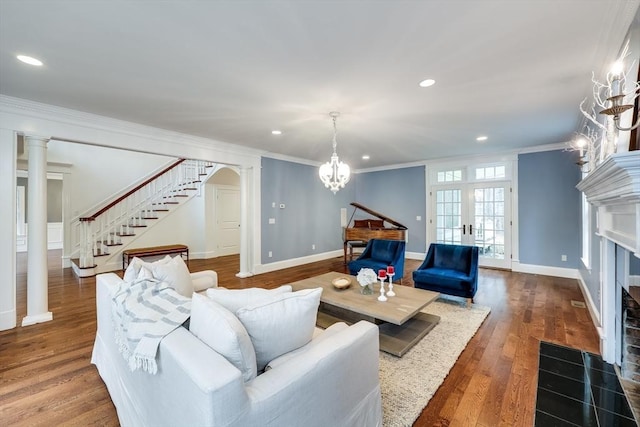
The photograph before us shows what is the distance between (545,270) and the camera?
549 cm

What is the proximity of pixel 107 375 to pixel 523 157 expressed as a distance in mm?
7298

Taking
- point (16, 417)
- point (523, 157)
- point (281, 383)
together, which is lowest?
point (16, 417)

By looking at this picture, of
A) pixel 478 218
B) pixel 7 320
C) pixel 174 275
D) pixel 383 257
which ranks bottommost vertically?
pixel 7 320

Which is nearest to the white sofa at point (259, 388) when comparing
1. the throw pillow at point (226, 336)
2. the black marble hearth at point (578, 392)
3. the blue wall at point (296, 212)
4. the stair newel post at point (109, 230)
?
the throw pillow at point (226, 336)

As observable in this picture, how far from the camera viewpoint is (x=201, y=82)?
2734mm

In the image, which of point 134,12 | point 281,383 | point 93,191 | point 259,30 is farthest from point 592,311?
point 93,191

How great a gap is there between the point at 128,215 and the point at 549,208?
9264 millimetres

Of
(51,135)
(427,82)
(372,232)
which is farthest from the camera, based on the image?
(372,232)

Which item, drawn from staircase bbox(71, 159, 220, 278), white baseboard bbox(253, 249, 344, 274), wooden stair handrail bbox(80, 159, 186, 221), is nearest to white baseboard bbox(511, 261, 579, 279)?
white baseboard bbox(253, 249, 344, 274)

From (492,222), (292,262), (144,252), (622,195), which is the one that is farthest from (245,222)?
(492,222)

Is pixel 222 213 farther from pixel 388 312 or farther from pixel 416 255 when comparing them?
pixel 388 312

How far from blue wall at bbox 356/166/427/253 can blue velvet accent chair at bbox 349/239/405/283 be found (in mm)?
2811

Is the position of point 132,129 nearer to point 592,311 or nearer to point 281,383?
point 281,383

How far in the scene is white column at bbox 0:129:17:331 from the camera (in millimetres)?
3059
